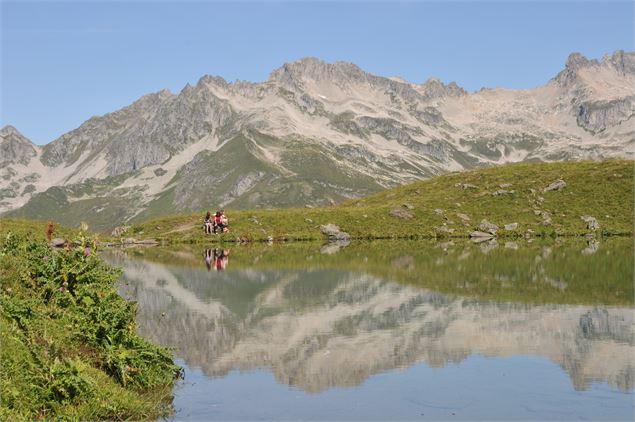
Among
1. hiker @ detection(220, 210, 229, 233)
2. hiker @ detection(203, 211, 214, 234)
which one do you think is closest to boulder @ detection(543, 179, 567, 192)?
hiker @ detection(220, 210, 229, 233)

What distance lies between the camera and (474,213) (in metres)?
116

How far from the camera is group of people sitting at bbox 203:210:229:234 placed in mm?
111938

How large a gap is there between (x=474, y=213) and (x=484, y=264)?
172ft

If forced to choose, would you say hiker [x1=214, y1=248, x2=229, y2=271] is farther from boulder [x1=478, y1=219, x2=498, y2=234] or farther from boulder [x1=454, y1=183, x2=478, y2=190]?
boulder [x1=454, y1=183, x2=478, y2=190]

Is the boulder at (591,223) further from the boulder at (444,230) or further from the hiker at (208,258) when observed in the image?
the hiker at (208,258)

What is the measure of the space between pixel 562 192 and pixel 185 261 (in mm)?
69988

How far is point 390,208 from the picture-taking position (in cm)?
11931

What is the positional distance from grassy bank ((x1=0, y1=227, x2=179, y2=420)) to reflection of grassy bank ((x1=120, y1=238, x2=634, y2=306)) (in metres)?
26.1

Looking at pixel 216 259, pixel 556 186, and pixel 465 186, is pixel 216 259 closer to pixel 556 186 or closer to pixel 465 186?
pixel 465 186

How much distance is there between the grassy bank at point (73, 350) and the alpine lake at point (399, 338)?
Result: 5.63 ft

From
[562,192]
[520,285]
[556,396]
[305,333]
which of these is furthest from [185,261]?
[562,192]

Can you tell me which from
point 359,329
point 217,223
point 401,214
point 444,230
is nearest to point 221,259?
point 217,223

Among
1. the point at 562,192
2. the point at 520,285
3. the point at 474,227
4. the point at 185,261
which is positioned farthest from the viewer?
the point at 562,192

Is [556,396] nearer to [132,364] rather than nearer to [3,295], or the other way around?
[132,364]
